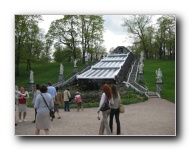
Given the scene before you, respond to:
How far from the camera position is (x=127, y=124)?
815 centimetres

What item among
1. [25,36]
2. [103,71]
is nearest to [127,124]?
[25,36]

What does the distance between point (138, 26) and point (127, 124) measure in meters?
2.85

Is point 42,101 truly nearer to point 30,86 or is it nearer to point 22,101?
point 22,101

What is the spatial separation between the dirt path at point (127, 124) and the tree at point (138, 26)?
2.12 metres

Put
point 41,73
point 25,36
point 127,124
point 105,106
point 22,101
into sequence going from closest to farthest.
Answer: point 105,106 → point 127,124 → point 22,101 → point 25,36 → point 41,73

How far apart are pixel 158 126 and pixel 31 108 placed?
3.56 meters

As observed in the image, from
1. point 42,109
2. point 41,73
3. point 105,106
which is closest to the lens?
point 42,109

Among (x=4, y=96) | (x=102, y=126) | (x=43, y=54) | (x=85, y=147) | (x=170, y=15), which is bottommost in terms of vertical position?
(x=85, y=147)

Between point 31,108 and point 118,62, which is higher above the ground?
point 118,62

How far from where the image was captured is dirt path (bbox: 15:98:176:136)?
7727mm

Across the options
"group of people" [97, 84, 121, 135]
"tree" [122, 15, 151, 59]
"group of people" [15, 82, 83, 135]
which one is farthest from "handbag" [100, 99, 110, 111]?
"tree" [122, 15, 151, 59]

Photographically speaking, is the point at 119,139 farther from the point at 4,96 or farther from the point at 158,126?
the point at 4,96

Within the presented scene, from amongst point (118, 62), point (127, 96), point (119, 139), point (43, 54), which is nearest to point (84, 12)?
point (43, 54)

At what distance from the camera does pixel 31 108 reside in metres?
8.83
